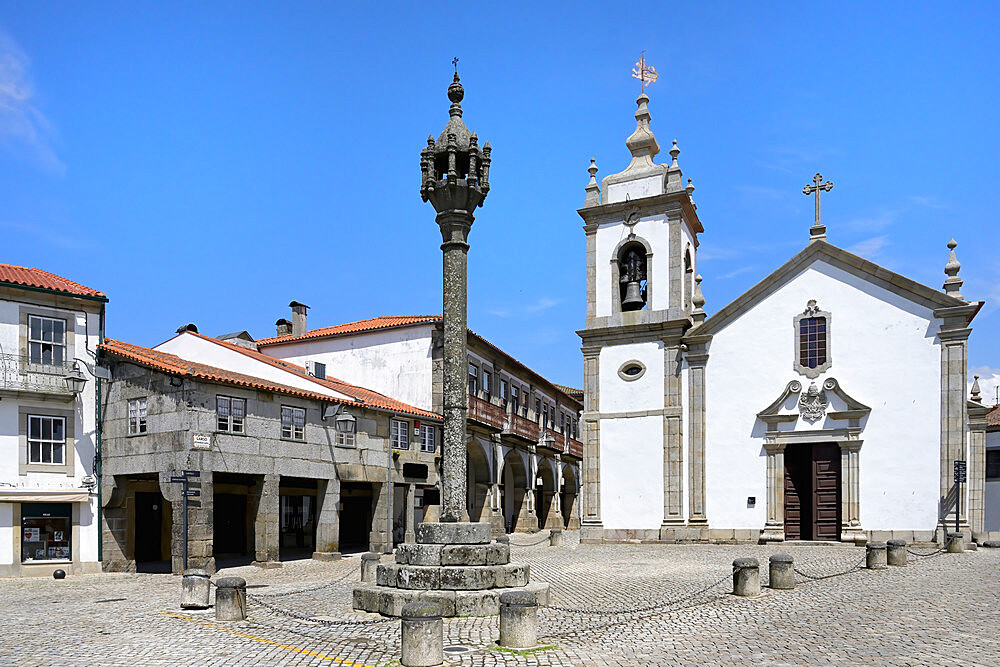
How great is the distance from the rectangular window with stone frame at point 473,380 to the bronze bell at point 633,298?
808 centimetres

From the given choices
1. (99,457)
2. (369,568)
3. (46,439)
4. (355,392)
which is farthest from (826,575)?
(46,439)

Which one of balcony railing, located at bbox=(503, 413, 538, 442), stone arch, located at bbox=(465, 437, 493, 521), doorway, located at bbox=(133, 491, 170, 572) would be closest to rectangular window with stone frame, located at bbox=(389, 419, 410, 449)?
stone arch, located at bbox=(465, 437, 493, 521)

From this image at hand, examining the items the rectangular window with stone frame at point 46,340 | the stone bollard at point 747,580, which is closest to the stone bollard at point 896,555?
the stone bollard at point 747,580

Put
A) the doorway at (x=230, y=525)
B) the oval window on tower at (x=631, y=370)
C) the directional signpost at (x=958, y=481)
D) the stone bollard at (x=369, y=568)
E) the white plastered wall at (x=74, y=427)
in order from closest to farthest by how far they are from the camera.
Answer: the stone bollard at (x=369, y=568) < the white plastered wall at (x=74, y=427) < the directional signpost at (x=958, y=481) < the doorway at (x=230, y=525) < the oval window on tower at (x=631, y=370)

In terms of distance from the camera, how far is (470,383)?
107 feet

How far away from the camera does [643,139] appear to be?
27.3 metres

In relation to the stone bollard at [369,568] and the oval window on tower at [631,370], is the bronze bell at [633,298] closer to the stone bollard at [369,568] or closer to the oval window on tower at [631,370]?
the oval window on tower at [631,370]

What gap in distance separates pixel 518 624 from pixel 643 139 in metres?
21.2

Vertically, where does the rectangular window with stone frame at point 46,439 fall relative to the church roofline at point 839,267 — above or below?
below

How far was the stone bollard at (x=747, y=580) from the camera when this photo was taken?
41.5 feet

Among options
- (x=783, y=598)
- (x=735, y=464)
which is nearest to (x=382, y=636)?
(x=783, y=598)

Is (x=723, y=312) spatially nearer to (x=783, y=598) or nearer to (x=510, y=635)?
(x=783, y=598)

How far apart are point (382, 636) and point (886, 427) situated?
58.2 ft

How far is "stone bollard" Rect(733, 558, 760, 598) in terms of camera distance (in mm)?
12664
